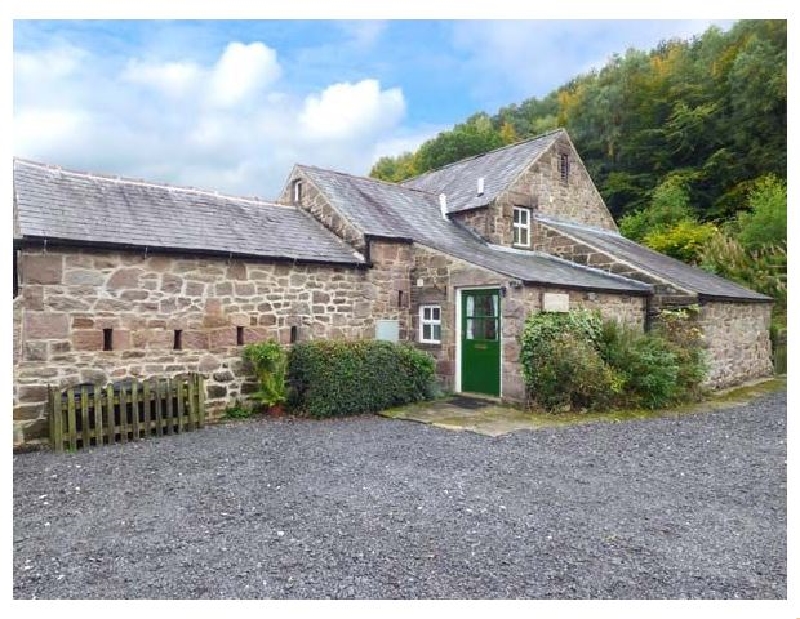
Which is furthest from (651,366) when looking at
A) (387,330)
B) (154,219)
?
(154,219)

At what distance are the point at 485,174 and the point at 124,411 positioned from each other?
42.5ft

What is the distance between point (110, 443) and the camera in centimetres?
789

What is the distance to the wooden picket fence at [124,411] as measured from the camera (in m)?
7.63

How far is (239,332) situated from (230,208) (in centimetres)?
314

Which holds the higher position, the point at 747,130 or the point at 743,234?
the point at 747,130

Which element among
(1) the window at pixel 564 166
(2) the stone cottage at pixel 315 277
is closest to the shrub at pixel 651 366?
(2) the stone cottage at pixel 315 277

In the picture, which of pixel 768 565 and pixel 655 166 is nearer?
pixel 768 565

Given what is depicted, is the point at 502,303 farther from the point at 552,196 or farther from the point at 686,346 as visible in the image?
the point at 552,196

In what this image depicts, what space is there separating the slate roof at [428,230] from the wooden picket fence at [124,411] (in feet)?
18.2

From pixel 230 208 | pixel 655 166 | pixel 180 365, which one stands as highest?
pixel 655 166

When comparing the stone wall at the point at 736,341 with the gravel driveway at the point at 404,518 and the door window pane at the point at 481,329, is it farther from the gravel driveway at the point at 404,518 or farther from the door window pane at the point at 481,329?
the gravel driveway at the point at 404,518

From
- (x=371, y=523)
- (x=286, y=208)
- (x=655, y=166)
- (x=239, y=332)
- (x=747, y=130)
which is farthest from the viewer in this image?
(x=655, y=166)
